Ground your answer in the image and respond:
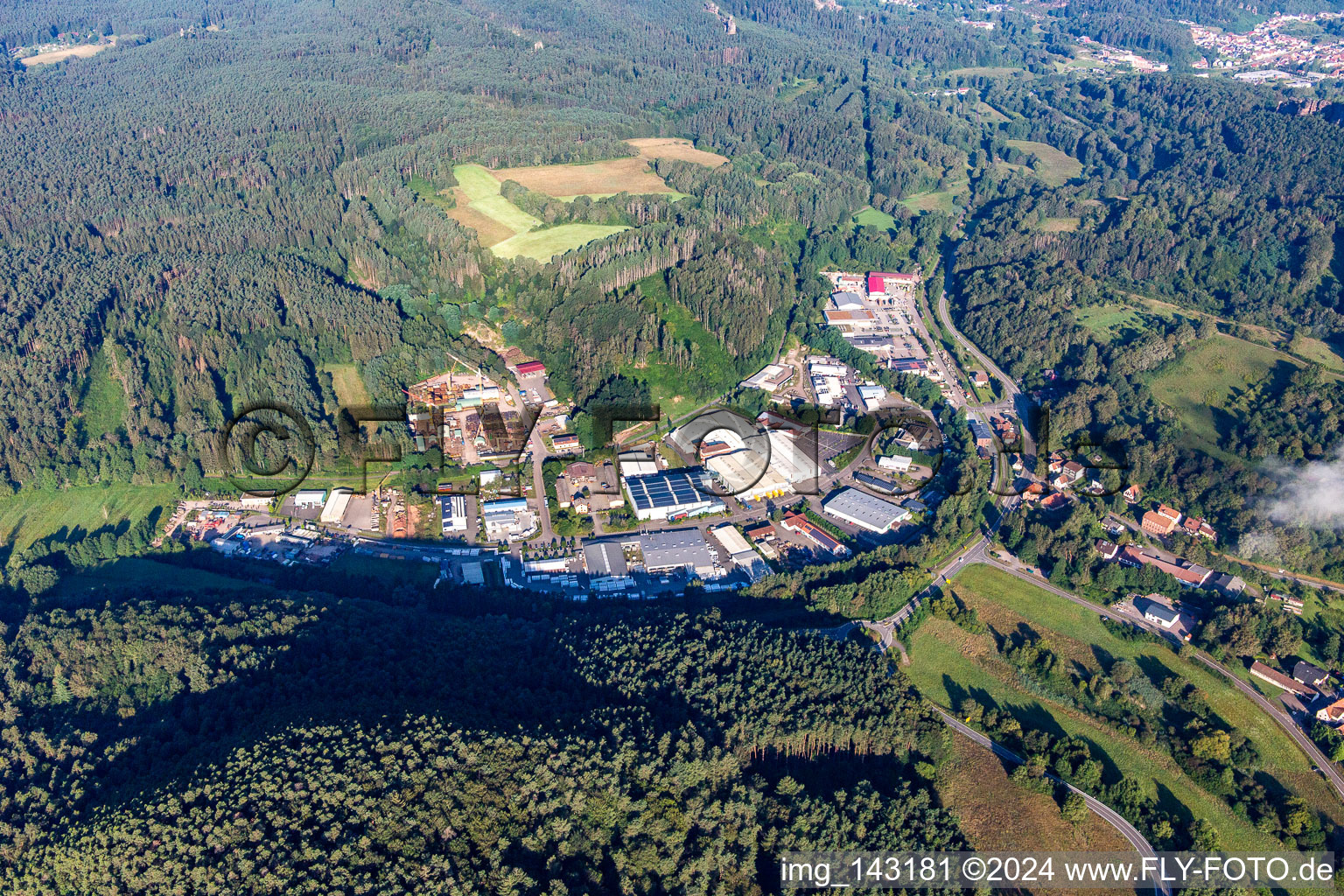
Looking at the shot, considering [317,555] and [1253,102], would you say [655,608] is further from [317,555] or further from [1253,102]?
[1253,102]

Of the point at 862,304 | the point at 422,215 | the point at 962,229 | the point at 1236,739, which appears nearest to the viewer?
the point at 1236,739

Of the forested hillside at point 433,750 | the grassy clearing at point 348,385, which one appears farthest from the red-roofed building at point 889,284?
the forested hillside at point 433,750

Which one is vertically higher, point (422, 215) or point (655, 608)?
point (422, 215)

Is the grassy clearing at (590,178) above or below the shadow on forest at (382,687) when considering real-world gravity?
above

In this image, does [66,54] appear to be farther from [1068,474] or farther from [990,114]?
[1068,474]

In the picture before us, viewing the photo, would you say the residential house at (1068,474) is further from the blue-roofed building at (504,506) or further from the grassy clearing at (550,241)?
the grassy clearing at (550,241)

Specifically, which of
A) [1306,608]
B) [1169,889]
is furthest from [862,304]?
[1169,889]

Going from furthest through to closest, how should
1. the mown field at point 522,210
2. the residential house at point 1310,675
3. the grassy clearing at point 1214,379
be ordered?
the mown field at point 522,210 < the grassy clearing at point 1214,379 < the residential house at point 1310,675
